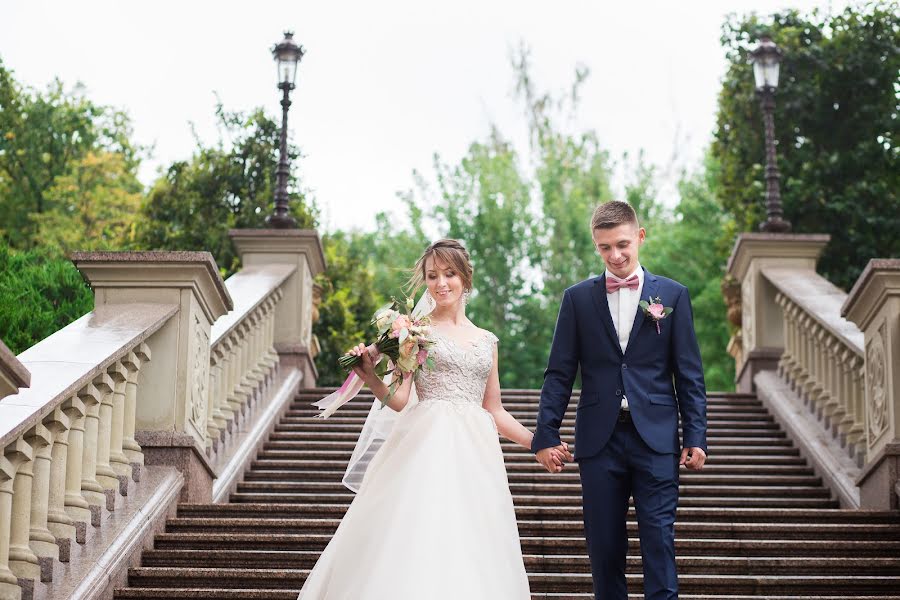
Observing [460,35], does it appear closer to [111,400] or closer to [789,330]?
[789,330]

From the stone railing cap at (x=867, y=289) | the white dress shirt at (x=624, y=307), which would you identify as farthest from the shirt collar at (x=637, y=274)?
the stone railing cap at (x=867, y=289)

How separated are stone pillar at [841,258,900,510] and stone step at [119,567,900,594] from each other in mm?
1440

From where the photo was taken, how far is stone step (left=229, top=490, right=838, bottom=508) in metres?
8.59

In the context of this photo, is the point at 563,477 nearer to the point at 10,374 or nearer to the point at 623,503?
the point at 623,503

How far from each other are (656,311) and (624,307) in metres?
0.23

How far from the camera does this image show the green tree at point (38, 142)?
3253cm

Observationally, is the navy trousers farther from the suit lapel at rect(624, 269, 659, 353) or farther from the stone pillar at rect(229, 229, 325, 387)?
the stone pillar at rect(229, 229, 325, 387)

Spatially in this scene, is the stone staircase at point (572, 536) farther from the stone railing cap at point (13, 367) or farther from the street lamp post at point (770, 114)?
the street lamp post at point (770, 114)

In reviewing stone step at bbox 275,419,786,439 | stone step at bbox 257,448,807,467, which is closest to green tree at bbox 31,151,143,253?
stone step at bbox 275,419,786,439

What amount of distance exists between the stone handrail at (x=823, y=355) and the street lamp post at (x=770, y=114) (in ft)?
2.10

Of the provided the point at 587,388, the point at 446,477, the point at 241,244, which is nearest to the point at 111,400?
the point at 446,477

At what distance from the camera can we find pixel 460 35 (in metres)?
41.9

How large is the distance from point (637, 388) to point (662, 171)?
3519cm

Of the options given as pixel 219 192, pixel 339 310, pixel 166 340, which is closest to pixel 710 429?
pixel 166 340
